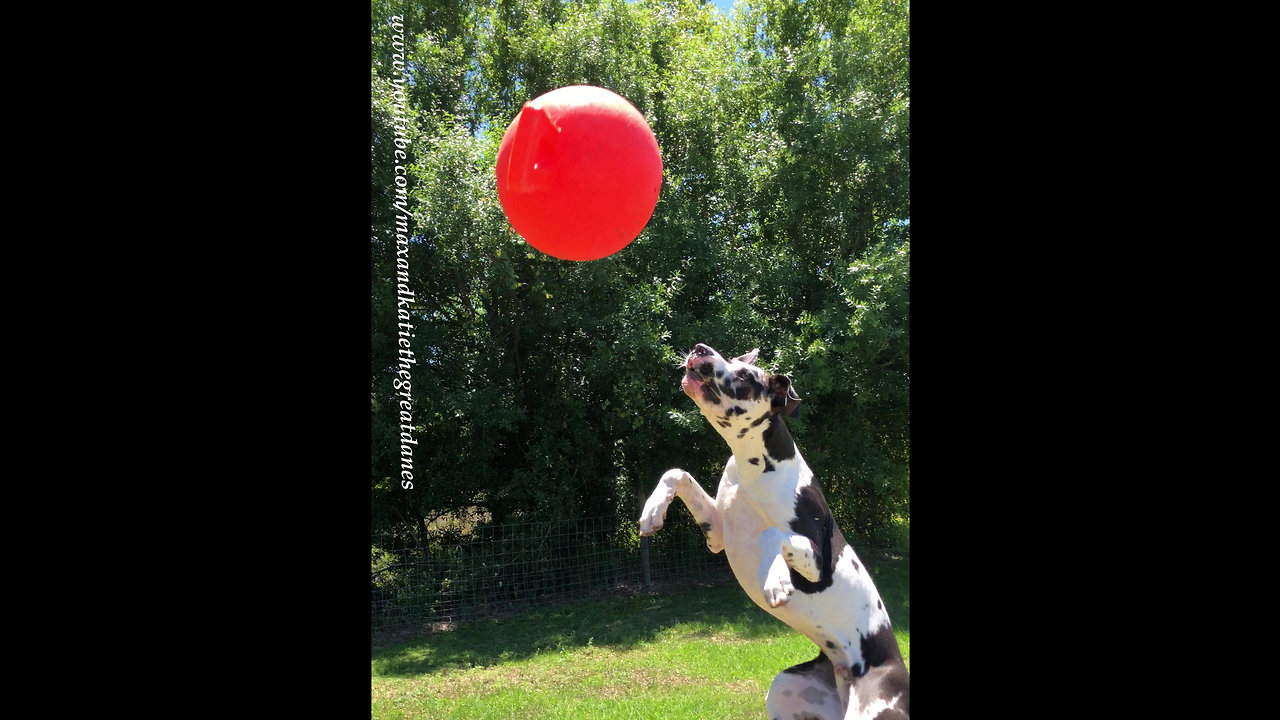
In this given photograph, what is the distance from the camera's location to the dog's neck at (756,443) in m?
3.25

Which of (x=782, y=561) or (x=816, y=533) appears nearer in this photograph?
(x=782, y=561)

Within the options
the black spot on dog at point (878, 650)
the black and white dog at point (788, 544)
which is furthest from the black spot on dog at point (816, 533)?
the black spot on dog at point (878, 650)

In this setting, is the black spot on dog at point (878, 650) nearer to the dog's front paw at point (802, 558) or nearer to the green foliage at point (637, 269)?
the dog's front paw at point (802, 558)

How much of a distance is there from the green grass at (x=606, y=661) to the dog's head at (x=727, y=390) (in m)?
2.96

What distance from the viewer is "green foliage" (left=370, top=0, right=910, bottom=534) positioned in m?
8.55

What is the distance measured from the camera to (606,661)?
23.2ft

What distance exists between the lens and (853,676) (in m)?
3.08

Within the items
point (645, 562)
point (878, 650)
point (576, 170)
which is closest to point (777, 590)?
point (878, 650)

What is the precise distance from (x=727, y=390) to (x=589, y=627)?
575 centimetres

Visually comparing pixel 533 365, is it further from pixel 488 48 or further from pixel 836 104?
pixel 836 104

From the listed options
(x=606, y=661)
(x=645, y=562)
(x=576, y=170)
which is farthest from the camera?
(x=645, y=562)

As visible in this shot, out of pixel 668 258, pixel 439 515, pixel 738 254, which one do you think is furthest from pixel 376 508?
pixel 738 254

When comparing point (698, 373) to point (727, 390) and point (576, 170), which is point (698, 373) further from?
point (576, 170)


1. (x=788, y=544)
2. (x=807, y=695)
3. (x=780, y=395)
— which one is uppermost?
(x=780, y=395)
